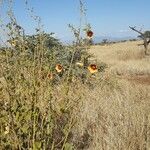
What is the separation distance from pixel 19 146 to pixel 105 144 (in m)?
1.17

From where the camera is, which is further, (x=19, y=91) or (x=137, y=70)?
(x=137, y=70)

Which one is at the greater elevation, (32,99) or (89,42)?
(89,42)

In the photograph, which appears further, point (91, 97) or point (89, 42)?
point (91, 97)

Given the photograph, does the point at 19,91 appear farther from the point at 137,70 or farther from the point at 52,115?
the point at 137,70

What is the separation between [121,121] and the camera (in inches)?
198

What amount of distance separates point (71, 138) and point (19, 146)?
52.3 inches

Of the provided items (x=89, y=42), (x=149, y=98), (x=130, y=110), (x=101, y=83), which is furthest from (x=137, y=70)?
(x=89, y=42)

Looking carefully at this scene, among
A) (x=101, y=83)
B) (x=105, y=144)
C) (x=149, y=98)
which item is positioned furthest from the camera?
(x=101, y=83)

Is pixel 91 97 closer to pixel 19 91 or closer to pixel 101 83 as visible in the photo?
pixel 101 83

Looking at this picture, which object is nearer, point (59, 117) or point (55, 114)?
point (55, 114)

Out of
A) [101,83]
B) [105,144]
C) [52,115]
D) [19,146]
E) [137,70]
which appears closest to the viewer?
[19,146]

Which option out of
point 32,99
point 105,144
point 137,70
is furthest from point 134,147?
point 137,70

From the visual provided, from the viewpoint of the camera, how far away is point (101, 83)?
825 centimetres

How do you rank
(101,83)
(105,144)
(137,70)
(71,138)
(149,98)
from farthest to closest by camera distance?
(137,70), (101,83), (149,98), (71,138), (105,144)
